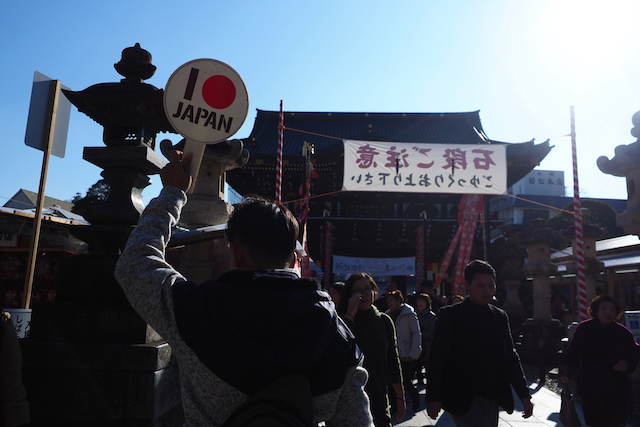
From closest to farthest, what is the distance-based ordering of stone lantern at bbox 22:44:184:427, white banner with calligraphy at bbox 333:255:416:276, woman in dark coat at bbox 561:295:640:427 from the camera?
stone lantern at bbox 22:44:184:427 → woman in dark coat at bbox 561:295:640:427 → white banner with calligraphy at bbox 333:255:416:276

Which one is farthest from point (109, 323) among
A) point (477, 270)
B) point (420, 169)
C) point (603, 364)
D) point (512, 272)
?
point (512, 272)

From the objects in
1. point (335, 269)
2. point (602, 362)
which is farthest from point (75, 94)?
point (335, 269)

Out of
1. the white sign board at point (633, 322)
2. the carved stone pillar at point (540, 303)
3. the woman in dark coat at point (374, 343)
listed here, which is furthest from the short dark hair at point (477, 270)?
the carved stone pillar at point (540, 303)

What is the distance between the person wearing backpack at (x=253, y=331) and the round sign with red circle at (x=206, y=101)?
0.61 m

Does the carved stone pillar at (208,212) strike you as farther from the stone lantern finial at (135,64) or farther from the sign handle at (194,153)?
the sign handle at (194,153)

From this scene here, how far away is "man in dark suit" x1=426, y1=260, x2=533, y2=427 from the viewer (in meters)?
2.93

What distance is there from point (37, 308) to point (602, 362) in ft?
15.2

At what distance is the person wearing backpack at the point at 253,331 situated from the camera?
1071 mm

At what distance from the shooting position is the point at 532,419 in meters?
5.51

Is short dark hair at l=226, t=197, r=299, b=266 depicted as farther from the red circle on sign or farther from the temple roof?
the temple roof

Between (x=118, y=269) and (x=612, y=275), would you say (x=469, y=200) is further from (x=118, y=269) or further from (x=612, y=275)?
(x=118, y=269)

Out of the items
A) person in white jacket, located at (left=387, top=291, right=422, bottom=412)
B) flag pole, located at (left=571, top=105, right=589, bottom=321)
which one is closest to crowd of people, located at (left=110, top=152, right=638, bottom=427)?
person in white jacket, located at (left=387, top=291, right=422, bottom=412)

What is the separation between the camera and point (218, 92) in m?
1.92

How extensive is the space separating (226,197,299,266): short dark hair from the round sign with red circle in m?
0.58
